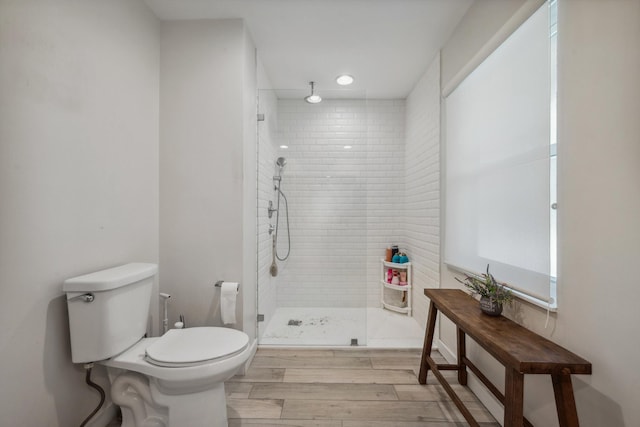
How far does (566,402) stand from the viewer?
3.18 feet

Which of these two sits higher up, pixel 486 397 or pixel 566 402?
pixel 566 402

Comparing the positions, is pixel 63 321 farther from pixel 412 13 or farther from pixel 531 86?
pixel 412 13

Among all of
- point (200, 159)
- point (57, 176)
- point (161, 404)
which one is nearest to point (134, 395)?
point (161, 404)

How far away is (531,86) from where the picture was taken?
130 cm

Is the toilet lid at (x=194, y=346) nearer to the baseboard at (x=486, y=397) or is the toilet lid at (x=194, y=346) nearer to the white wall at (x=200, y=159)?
the white wall at (x=200, y=159)

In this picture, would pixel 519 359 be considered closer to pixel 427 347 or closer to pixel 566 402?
pixel 566 402

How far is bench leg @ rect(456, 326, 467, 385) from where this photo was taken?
1795 millimetres

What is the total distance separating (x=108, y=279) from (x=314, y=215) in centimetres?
162

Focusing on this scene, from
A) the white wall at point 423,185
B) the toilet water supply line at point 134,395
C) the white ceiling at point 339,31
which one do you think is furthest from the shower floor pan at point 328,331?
the white ceiling at point 339,31

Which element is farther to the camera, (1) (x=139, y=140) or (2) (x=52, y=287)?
(1) (x=139, y=140)

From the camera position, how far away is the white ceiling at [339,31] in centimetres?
182

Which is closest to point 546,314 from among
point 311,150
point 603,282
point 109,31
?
point 603,282

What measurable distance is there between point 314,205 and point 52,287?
5.90 feet

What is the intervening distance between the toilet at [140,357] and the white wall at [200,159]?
0.48 metres
